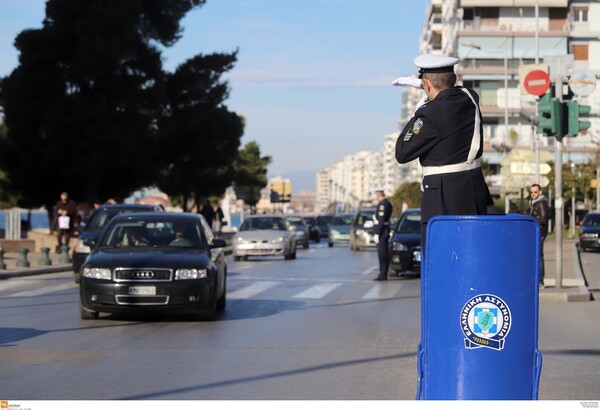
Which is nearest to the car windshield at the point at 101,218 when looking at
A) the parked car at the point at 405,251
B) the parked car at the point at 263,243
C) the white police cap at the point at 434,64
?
the parked car at the point at 405,251

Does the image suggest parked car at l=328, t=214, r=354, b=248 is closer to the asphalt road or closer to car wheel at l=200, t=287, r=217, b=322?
the asphalt road

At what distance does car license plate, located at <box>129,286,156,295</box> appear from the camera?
14.4 meters

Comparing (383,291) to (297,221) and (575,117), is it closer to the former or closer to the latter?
(575,117)

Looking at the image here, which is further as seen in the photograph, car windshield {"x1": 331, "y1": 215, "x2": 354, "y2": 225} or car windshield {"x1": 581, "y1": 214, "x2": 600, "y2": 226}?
car windshield {"x1": 331, "y1": 215, "x2": 354, "y2": 225}

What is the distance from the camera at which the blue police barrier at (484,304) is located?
574 cm

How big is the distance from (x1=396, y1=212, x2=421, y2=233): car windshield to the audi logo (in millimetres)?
12150

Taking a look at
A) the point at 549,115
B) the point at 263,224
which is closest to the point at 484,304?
the point at 549,115

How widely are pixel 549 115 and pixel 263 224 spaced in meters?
20.7

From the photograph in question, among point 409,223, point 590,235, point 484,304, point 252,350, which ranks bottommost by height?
point 252,350

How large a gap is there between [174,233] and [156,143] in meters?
43.0

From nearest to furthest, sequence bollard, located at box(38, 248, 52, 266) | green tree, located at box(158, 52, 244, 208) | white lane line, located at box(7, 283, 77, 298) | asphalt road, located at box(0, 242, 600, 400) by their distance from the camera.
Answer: asphalt road, located at box(0, 242, 600, 400)
white lane line, located at box(7, 283, 77, 298)
bollard, located at box(38, 248, 52, 266)
green tree, located at box(158, 52, 244, 208)

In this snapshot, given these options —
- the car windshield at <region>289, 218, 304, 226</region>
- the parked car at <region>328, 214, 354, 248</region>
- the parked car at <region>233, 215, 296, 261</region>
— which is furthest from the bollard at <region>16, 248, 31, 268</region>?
the car windshield at <region>289, 218, 304, 226</region>

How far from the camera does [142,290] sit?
567 inches
